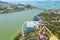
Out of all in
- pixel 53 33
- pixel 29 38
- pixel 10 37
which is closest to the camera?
pixel 29 38

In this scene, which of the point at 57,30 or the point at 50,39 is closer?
the point at 50,39

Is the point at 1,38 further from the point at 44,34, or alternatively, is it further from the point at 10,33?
the point at 44,34

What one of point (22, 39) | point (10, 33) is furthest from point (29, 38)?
point (10, 33)

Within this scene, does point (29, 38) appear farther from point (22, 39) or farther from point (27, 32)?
point (27, 32)

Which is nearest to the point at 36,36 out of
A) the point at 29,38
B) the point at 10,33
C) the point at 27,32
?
the point at 29,38

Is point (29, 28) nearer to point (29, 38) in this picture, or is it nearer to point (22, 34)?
point (22, 34)

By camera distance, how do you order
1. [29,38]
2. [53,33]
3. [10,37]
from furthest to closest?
[53,33] → [10,37] → [29,38]

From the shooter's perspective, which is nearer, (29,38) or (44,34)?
(29,38)

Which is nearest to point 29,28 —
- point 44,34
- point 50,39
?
point 44,34
